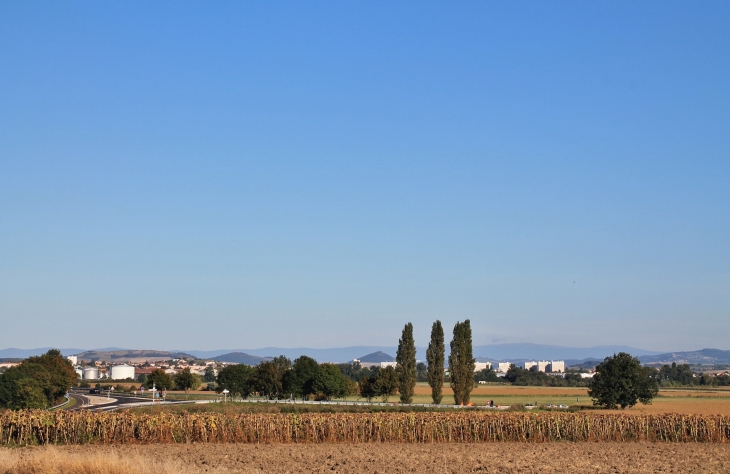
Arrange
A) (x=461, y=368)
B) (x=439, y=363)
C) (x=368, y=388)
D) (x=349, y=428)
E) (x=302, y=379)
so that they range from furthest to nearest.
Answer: (x=368, y=388), (x=302, y=379), (x=439, y=363), (x=461, y=368), (x=349, y=428)

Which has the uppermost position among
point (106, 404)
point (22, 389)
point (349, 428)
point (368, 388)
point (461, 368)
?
point (461, 368)

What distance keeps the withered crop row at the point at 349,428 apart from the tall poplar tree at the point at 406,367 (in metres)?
41.7

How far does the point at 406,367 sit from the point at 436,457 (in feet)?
182

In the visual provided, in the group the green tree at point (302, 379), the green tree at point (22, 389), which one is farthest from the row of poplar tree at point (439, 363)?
the green tree at point (22, 389)

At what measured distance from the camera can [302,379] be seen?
317ft

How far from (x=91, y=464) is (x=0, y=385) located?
2671 inches

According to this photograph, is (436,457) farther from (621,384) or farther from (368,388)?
(368,388)

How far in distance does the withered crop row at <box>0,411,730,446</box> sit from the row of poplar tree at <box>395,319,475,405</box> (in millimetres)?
35176

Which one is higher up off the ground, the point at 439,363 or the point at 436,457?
the point at 439,363

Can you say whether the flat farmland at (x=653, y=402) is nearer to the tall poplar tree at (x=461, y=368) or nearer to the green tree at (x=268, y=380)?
the tall poplar tree at (x=461, y=368)

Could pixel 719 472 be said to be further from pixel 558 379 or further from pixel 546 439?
pixel 558 379

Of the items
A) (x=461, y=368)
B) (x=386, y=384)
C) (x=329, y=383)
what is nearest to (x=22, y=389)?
(x=329, y=383)

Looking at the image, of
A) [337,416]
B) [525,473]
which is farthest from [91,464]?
[337,416]

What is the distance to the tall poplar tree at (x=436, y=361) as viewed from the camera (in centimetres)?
8631
